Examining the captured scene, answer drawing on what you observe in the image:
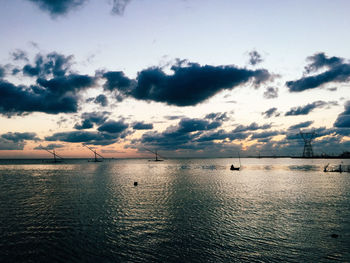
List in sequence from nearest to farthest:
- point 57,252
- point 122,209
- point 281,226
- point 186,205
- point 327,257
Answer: point 327,257
point 57,252
point 281,226
point 122,209
point 186,205

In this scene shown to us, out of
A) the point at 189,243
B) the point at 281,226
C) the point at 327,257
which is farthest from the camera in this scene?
the point at 281,226

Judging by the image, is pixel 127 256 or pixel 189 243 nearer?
pixel 127 256

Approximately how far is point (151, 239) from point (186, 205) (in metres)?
18.2

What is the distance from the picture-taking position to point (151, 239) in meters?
23.8

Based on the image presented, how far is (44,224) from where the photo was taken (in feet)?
96.1

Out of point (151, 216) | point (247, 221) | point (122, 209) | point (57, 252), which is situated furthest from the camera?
point (122, 209)

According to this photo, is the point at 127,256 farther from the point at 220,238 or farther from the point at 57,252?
the point at 220,238

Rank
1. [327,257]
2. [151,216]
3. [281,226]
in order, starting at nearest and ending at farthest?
[327,257] < [281,226] < [151,216]

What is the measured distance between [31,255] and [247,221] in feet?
81.6

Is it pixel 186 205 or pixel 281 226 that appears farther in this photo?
pixel 186 205

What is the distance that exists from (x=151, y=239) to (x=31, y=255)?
1105 centimetres

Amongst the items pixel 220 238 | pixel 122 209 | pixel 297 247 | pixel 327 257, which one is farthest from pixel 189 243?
pixel 122 209

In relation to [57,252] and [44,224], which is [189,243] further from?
[44,224]

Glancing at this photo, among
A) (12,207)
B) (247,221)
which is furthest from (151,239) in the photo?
(12,207)
